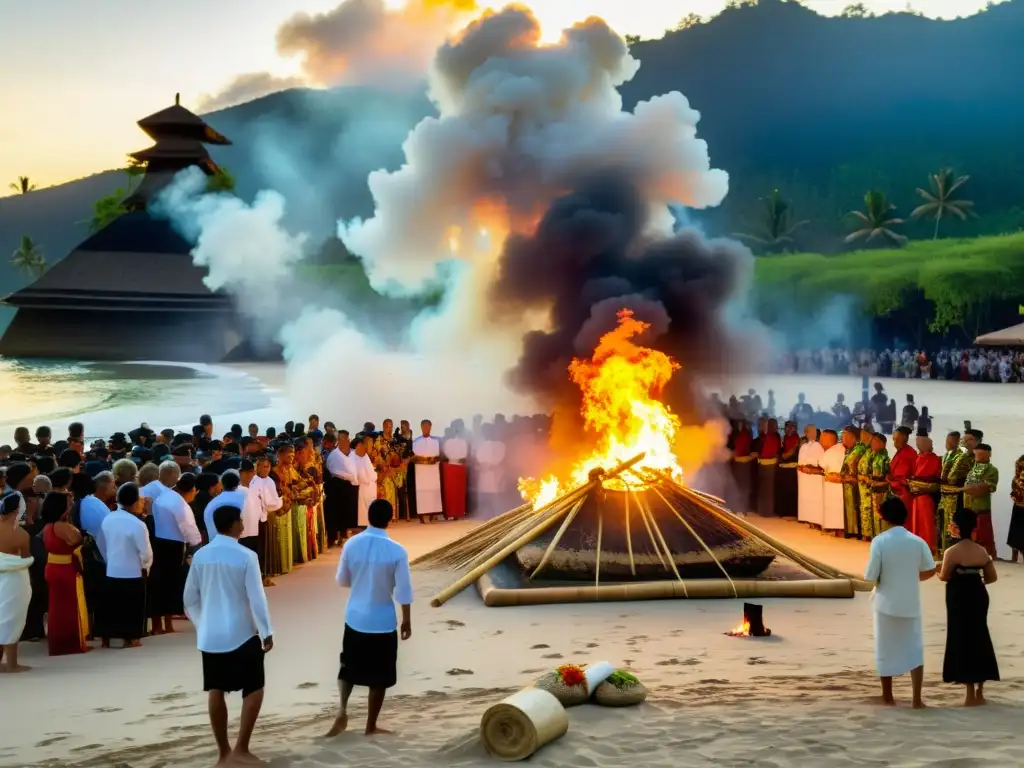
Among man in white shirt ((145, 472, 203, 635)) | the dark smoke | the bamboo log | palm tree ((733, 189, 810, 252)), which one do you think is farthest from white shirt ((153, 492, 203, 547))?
palm tree ((733, 189, 810, 252))

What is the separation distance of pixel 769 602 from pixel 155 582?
526 centimetres

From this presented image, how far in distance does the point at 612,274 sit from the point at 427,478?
12.4 feet

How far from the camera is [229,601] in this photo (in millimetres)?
5816

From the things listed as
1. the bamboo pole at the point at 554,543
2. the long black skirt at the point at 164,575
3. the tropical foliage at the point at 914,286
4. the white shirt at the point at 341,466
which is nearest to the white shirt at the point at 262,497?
the long black skirt at the point at 164,575

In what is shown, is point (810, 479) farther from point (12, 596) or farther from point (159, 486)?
point (12, 596)

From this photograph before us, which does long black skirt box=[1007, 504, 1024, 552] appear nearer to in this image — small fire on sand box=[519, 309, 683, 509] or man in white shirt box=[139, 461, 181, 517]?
small fire on sand box=[519, 309, 683, 509]

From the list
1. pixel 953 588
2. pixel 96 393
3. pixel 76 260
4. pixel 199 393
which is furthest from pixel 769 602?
pixel 76 260

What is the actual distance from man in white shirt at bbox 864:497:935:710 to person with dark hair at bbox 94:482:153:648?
5.12m

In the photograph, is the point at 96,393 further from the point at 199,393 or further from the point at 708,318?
the point at 708,318

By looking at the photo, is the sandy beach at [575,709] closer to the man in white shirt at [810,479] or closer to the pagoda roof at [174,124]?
the man in white shirt at [810,479]

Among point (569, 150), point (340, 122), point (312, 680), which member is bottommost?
point (312, 680)

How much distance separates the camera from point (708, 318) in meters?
16.1

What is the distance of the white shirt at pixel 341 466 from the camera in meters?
13.8

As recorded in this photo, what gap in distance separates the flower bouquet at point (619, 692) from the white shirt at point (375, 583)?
1.37 metres
